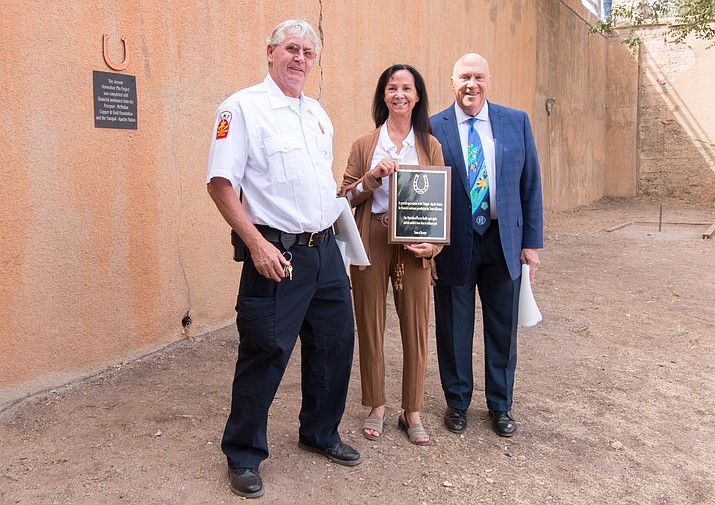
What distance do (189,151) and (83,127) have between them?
876mm

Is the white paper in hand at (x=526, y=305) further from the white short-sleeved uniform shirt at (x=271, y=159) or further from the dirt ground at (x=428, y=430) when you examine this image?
the white short-sleeved uniform shirt at (x=271, y=159)

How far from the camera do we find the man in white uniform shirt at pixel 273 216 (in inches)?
106

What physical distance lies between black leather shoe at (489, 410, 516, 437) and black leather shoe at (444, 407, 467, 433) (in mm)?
153

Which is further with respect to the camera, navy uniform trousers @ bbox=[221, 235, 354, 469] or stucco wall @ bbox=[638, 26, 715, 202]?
stucco wall @ bbox=[638, 26, 715, 202]

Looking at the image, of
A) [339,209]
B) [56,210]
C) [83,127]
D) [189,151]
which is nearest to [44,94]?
[83,127]

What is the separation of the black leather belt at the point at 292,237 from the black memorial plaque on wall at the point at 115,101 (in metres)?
1.82

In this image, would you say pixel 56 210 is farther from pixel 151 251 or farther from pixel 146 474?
pixel 146 474

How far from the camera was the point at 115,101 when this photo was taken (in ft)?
13.8

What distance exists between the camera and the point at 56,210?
386cm

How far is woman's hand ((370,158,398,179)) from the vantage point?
315 centimetres

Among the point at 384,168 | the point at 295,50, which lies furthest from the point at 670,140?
the point at 295,50

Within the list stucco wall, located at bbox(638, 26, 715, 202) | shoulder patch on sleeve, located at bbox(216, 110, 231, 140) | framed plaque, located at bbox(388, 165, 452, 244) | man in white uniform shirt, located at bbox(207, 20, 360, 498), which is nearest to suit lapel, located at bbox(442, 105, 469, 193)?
framed plaque, located at bbox(388, 165, 452, 244)

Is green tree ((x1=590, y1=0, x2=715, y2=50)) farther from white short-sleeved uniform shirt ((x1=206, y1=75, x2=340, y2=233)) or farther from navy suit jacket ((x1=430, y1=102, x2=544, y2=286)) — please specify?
white short-sleeved uniform shirt ((x1=206, y1=75, x2=340, y2=233))

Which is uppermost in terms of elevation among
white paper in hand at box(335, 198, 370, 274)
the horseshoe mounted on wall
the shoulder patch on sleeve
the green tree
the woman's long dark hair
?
the green tree
